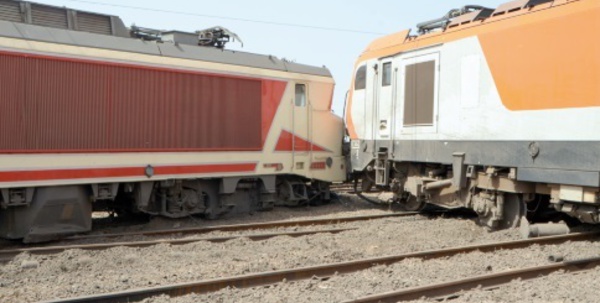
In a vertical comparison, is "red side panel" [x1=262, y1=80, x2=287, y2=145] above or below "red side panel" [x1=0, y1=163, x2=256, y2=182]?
above

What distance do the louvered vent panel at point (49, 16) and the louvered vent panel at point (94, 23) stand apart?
10.3 inches

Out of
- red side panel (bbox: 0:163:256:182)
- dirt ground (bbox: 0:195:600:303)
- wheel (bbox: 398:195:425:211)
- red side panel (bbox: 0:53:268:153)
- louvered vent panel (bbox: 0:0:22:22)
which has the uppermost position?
louvered vent panel (bbox: 0:0:22:22)

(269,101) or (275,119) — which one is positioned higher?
(269,101)

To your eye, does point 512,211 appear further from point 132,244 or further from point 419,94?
point 132,244

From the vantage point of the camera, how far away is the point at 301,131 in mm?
13117

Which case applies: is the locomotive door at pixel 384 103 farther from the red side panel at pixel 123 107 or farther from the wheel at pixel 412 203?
the red side panel at pixel 123 107

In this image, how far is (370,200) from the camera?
1424 cm

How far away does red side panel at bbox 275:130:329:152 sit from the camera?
12664 millimetres

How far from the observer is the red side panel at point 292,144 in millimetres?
12664

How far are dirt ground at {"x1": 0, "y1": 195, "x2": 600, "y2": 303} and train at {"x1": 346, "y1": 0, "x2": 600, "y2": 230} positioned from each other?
85 centimetres

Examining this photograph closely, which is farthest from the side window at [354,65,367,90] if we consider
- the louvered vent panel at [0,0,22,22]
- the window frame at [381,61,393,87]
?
the louvered vent panel at [0,0,22,22]

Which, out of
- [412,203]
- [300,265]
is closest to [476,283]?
[300,265]

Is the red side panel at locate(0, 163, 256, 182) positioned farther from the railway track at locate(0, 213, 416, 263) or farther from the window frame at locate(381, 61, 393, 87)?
the window frame at locate(381, 61, 393, 87)

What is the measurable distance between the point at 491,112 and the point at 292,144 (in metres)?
4.94
